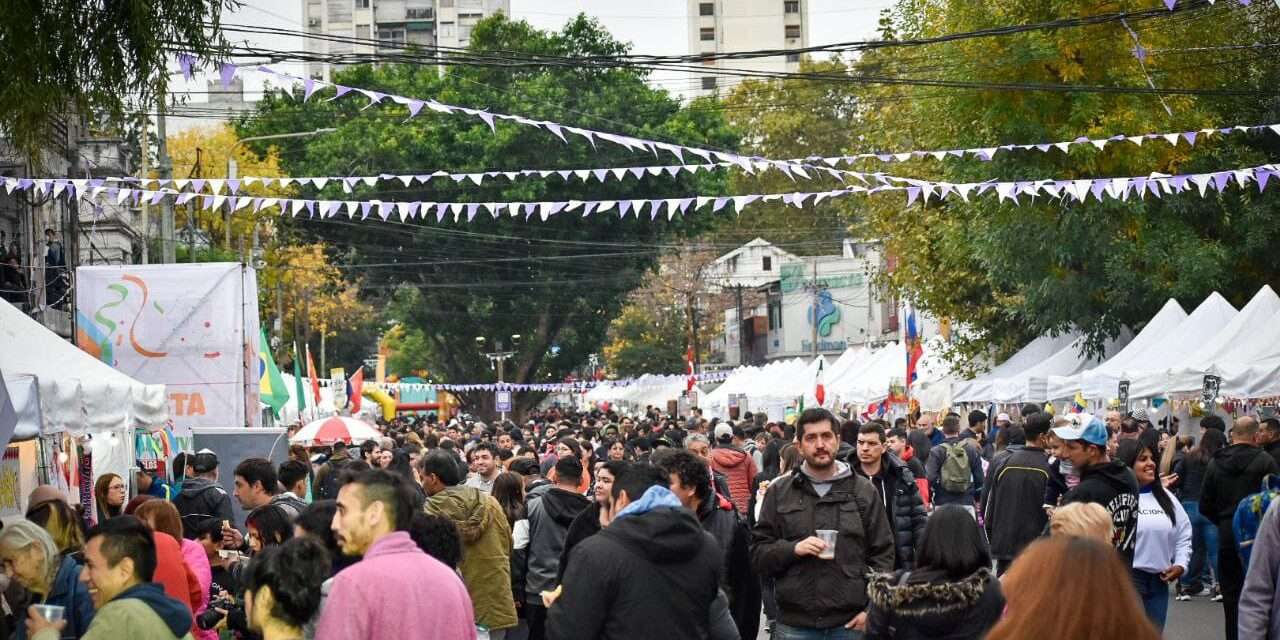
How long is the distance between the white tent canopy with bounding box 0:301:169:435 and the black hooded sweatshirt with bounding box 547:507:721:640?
6.79m

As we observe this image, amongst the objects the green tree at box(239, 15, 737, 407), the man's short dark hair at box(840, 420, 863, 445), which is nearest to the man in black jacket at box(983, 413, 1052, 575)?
the man's short dark hair at box(840, 420, 863, 445)

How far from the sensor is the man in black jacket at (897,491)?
9367mm

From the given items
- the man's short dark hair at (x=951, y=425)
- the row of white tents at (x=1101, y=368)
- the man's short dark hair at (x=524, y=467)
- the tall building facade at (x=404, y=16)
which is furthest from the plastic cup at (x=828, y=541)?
the tall building facade at (x=404, y=16)

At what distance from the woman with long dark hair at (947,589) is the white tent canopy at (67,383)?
294 inches

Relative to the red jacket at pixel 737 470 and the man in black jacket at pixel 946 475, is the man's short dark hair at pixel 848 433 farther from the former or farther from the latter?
the man in black jacket at pixel 946 475

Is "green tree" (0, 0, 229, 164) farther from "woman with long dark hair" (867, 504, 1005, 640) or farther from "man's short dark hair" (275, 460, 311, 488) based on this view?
"woman with long dark hair" (867, 504, 1005, 640)

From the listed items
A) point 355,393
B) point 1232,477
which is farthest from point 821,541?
point 355,393

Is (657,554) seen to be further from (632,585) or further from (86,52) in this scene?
(86,52)

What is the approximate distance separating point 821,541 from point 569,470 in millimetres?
3059

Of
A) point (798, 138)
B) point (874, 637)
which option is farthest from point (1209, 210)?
point (798, 138)

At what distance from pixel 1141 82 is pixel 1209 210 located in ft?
7.89

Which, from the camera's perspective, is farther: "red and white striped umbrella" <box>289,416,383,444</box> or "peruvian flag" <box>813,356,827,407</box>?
"peruvian flag" <box>813,356,827,407</box>

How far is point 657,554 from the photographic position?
6.14 m

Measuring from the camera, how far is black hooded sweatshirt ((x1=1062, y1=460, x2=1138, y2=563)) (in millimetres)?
9234
